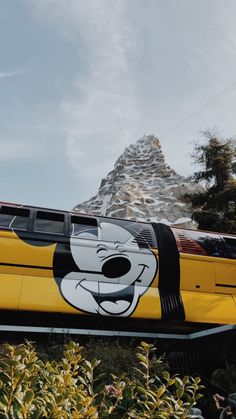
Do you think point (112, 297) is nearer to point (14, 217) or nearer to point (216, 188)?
point (14, 217)

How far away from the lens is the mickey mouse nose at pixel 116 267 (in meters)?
4.88

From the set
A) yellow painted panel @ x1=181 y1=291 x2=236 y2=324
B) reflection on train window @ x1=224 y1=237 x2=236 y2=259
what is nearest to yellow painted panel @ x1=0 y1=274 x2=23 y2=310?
yellow painted panel @ x1=181 y1=291 x2=236 y2=324

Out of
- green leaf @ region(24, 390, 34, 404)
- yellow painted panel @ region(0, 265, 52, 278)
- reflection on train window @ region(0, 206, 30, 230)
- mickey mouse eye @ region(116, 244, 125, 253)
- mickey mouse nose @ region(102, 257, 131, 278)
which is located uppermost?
reflection on train window @ region(0, 206, 30, 230)

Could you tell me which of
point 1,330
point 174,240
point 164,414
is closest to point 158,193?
point 174,240

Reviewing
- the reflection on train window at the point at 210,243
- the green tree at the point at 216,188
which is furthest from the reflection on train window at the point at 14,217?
the green tree at the point at 216,188

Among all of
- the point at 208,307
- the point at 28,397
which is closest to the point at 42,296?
the point at 208,307

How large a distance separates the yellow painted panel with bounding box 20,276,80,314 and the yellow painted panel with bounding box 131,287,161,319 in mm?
822

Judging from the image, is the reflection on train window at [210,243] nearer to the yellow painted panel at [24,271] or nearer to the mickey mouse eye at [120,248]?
the mickey mouse eye at [120,248]

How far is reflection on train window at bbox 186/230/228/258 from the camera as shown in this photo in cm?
568

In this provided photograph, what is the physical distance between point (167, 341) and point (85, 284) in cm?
150

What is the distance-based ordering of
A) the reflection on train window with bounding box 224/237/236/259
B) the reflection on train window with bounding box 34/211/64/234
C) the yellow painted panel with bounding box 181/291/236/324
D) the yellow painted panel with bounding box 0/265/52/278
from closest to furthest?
the yellow painted panel with bounding box 0/265/52/278
the yellow painted panel with bounding box 181/291/236/324
the reflection on train window with bounding box 34/211/64/234
the reflection on train window with bounding box 224/237/236/259

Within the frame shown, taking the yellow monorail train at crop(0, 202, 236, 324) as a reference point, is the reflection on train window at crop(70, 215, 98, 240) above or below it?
above

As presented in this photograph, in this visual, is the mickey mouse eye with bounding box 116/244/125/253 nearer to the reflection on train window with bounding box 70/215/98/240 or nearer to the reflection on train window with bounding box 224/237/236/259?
the reflection on train window with bounding box 70/215/98/240

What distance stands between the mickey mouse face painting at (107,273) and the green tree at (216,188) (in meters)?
7.94
